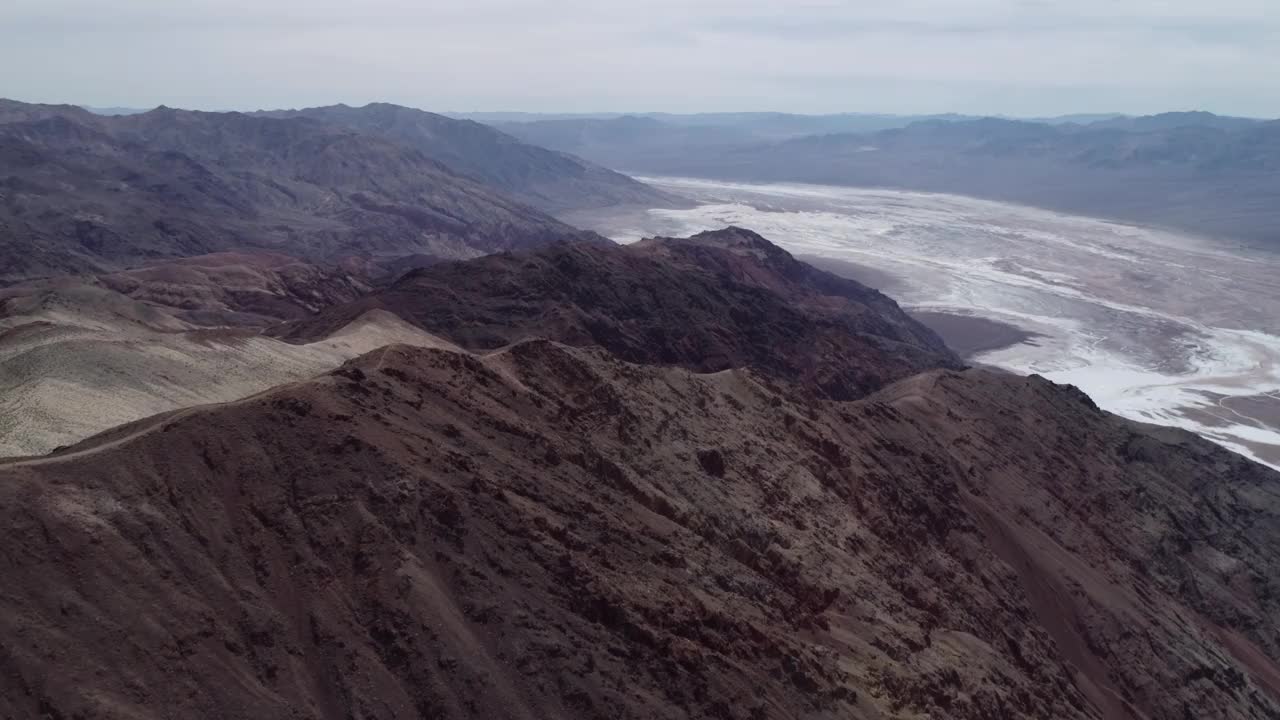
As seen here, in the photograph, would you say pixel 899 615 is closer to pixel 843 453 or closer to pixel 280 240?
pixel 843 453

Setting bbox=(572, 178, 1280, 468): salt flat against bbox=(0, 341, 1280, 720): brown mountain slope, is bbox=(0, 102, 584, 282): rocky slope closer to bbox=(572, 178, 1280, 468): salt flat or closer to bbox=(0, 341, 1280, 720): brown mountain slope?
bbox=(572, 178, 1280, 468): salt flat

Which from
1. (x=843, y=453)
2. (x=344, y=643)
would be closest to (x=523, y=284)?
(x=843, y=453)

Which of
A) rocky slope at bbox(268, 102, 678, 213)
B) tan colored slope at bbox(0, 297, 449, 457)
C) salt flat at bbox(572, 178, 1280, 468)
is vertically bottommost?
salt flat at bbox(572, 178, 1280, 468)

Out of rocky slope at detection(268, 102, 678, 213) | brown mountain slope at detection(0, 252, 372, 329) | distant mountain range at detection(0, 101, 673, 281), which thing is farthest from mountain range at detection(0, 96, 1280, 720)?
rocky slope at detection(268, 102, 678, 213)

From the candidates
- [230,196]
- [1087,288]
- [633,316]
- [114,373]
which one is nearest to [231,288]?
[633,316]

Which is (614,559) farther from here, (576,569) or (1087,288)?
(1087,288)

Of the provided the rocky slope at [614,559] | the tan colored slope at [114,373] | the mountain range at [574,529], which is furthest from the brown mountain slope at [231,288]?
the rocky slope at [614,559]

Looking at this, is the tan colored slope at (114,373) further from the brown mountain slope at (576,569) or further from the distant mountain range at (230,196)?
the distant mountain range at (230,196)
